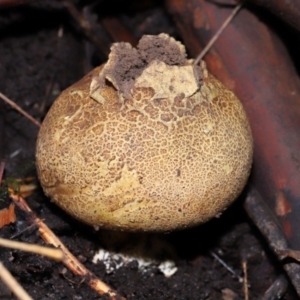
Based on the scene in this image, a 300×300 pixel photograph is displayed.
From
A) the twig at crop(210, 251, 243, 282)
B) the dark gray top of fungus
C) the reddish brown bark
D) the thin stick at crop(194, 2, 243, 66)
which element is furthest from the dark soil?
the dark gray top of fungus

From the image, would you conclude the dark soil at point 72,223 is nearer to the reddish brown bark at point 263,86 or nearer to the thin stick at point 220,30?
the reddish brown bark at point 263,86

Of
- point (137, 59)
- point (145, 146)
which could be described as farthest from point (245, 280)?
point (137, 59)

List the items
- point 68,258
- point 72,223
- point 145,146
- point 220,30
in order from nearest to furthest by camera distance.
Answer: point 145,146 < point 68,258 < point 72,223 < point 220,30

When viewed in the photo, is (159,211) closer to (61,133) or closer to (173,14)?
(61,133)

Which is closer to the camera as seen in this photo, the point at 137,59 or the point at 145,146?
the point at 145,146

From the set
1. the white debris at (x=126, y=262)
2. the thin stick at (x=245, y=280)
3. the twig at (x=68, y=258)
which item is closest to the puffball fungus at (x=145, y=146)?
the twig at (x=68, y=258)

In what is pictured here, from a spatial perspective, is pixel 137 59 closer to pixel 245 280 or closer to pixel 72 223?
pixel 72 223
